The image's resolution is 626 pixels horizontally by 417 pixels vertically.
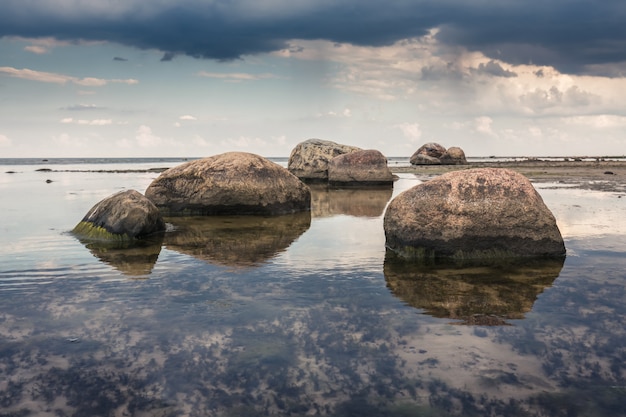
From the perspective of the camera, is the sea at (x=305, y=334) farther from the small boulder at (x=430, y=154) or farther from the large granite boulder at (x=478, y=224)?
the small boulder at (x=430, y=154)

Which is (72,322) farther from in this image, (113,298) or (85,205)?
(85,205)

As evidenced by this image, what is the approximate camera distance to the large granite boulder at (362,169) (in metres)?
28.1

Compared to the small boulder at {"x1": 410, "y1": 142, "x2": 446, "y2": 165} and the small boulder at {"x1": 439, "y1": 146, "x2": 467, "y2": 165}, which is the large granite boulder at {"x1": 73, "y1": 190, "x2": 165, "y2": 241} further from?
the small boulder at {"x1": 410, "y1": 142, "x2": 446, "y2": 165}

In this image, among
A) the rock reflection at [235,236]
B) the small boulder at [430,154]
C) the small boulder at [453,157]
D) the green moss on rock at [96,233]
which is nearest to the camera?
the rock reflection at [235,236]

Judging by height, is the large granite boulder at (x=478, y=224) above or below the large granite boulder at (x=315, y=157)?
below

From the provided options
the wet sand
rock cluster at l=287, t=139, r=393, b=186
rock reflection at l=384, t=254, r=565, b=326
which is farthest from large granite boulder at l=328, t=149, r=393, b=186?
rock reflection at l=384, t=254, r=565, b=326

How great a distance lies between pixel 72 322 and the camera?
5574 mm

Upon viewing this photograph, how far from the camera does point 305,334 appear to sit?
5156 millimetres

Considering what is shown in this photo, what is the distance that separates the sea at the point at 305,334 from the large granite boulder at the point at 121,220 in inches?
46.0

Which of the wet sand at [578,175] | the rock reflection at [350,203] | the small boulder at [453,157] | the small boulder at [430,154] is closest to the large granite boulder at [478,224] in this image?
the rock reflection at [350,203]

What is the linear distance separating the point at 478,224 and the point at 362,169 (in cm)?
1925

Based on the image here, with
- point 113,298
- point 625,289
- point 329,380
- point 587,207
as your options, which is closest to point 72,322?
point 113,298

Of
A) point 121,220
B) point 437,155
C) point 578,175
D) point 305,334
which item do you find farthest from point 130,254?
point 437,155

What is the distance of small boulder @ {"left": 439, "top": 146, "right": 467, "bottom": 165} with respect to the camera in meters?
62.6
